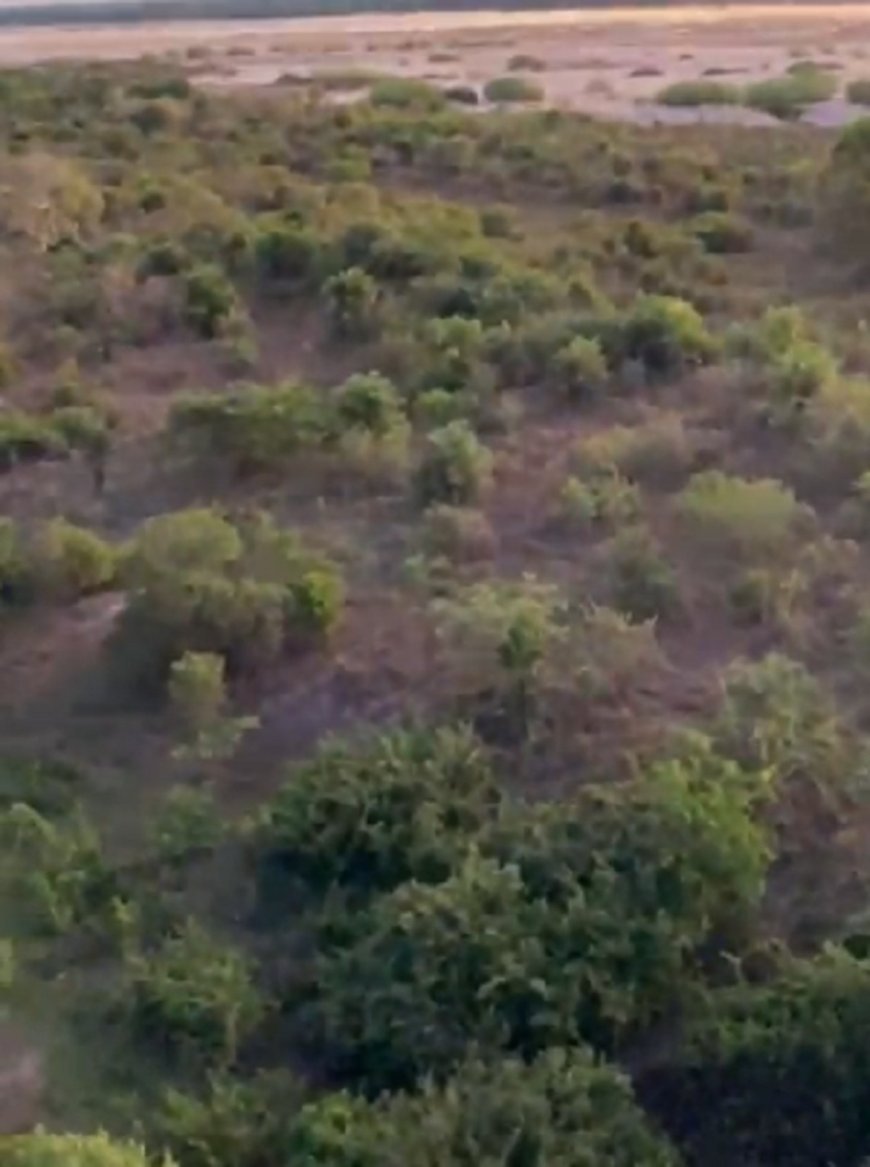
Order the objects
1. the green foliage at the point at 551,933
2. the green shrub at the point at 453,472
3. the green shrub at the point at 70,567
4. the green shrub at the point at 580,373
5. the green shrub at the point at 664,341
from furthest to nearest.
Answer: the green shrub at the point at 664,341 < the green shrub at the point at 580,373 < the green shrub at the point at 453,472 < the green shrub at the point at 70,567 < the green foliage at the point at 551,933

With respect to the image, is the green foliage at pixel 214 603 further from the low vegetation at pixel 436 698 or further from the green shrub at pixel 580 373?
the green shrub at pixel 580 373

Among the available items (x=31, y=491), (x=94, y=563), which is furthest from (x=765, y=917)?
(x=31, y=491)

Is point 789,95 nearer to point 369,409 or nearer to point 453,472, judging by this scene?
point 369,409

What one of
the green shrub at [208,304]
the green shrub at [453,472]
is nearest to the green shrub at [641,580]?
the green shrub at [453,472]

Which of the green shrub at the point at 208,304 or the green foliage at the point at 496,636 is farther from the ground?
the green shrub at the point at 208,304

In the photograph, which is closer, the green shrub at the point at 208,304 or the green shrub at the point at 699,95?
the green shrub at the point at 208,304

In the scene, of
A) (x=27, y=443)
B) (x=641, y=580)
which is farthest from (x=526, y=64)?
(x=641, y=580)

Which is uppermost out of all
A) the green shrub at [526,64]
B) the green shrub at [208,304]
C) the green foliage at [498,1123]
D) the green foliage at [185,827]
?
the green shrub at [208,304]
